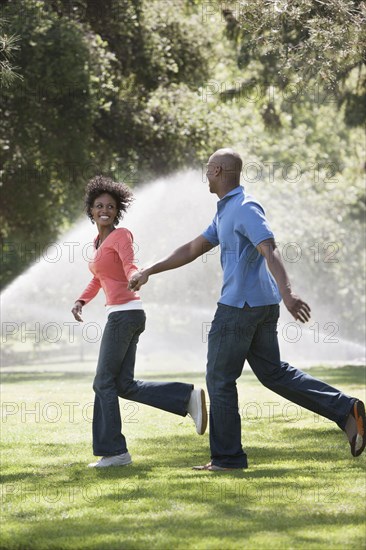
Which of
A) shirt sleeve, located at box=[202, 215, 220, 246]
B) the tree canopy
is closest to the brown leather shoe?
shirt sleeve, located at box=[202, 215, 220, 246]

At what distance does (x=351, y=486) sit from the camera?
5914 mm

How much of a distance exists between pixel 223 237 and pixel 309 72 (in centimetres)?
322

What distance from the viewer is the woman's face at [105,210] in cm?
732

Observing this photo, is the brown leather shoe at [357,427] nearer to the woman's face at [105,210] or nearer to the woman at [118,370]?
the woman at [118,370]

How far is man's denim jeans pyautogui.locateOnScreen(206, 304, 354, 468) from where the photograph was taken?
21.4 feet

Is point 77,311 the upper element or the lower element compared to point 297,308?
upper

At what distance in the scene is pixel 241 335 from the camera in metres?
6.50

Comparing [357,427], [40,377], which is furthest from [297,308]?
[40,377]

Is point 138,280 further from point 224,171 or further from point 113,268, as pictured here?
point 224,171

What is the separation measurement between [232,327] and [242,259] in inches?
16.5

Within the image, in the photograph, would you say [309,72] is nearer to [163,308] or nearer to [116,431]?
[116,431]

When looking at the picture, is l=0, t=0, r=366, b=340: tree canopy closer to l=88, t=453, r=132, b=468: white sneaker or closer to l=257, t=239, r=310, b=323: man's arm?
l=88, t=453, r=132, b=468: white sneaker

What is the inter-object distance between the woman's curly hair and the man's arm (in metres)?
1.52

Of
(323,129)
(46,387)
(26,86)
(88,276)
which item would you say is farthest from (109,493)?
(323,129)
